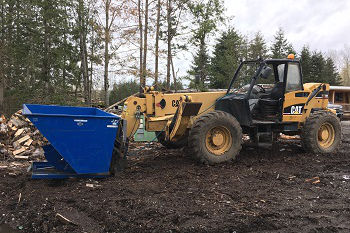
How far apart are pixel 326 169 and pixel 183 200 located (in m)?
3.88

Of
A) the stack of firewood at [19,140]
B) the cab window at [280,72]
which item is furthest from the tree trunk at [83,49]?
the cab window at [280,72]

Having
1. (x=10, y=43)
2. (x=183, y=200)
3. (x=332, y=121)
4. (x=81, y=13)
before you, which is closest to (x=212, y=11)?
(x=81, y=13)

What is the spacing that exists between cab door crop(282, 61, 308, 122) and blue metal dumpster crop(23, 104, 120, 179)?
178 inches

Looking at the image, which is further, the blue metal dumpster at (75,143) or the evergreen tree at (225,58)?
the evergreen tree at (225,58)

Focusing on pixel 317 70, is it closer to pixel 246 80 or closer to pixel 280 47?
pixel 280 47

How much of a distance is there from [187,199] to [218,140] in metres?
2.36

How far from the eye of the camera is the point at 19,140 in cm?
957

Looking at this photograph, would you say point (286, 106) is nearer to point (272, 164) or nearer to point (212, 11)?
point (272, 164)

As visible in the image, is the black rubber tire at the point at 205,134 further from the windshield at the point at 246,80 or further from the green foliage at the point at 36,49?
the green foliage at the point at 36,49

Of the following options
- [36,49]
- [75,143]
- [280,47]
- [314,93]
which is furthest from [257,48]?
[75,143]

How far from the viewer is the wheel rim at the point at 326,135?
8688 millimetres

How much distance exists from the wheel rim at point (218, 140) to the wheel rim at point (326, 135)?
→ 302cm

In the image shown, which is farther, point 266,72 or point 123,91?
point 123,91

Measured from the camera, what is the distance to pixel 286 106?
821 cm
